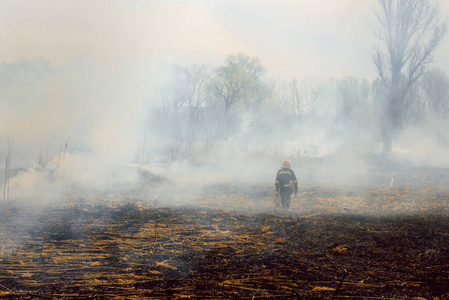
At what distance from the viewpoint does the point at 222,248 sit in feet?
22.5

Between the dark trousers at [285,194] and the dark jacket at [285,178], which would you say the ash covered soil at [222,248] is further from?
the dark jacket at [285,178]

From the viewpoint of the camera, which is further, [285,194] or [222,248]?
[285,194]

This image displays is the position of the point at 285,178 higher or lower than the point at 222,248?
higher

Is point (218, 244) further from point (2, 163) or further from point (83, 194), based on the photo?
point (2, 163)

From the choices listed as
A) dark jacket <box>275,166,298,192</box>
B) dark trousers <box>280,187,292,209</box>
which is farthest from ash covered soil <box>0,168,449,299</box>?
dark jacket <box>275,166,298,192</box>

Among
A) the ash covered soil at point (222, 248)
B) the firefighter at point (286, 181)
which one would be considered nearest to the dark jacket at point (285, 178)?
the firefighter at point (286, 181)

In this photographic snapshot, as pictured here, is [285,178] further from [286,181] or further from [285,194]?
[285,194]

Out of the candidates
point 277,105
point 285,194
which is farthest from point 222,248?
point 277,105

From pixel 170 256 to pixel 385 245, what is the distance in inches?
165

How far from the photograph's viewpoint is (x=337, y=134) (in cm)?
3186

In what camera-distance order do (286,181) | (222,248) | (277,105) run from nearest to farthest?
1. (222,248)
2. (286,181)
3. (277,105)

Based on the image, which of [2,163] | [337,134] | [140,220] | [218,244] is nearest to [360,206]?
[218,244]

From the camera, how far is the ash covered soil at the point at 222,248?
16.8 feet

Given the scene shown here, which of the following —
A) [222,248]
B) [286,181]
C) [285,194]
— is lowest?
[222,248]
